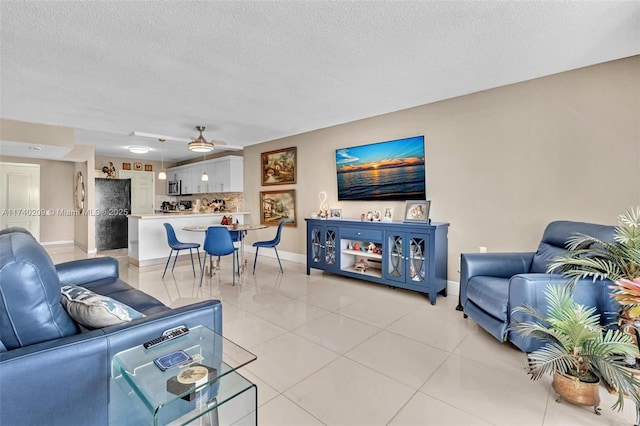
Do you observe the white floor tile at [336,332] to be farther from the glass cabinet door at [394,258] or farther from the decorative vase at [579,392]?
the decorative vase at [579,392]

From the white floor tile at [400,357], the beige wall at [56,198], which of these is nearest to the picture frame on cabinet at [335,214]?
the white floor tile at [400,357]

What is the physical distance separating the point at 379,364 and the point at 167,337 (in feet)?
5.06

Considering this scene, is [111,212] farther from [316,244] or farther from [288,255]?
[316,244]

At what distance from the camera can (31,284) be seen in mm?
1167

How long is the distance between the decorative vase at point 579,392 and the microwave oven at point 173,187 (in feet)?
29.2

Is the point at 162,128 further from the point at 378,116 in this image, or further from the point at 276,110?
the point at 378,116

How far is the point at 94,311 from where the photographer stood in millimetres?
1319

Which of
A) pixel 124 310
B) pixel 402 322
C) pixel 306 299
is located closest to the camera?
pixel 124 310

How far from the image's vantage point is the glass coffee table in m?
1.03

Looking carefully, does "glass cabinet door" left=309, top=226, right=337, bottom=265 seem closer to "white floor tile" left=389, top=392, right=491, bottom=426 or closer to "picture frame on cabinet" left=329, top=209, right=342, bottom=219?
"picture frame on cabinet" left=329, top=209, right=342, bottom=219

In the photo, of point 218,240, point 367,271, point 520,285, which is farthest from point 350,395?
point 218,240

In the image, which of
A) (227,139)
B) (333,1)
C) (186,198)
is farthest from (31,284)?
(186,198)

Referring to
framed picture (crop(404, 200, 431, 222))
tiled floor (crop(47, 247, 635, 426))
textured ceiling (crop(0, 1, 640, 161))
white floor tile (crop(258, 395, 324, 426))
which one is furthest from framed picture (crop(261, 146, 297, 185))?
white floor tile (crop(258, 395, 324, 426))

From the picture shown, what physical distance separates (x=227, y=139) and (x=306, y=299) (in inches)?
154
